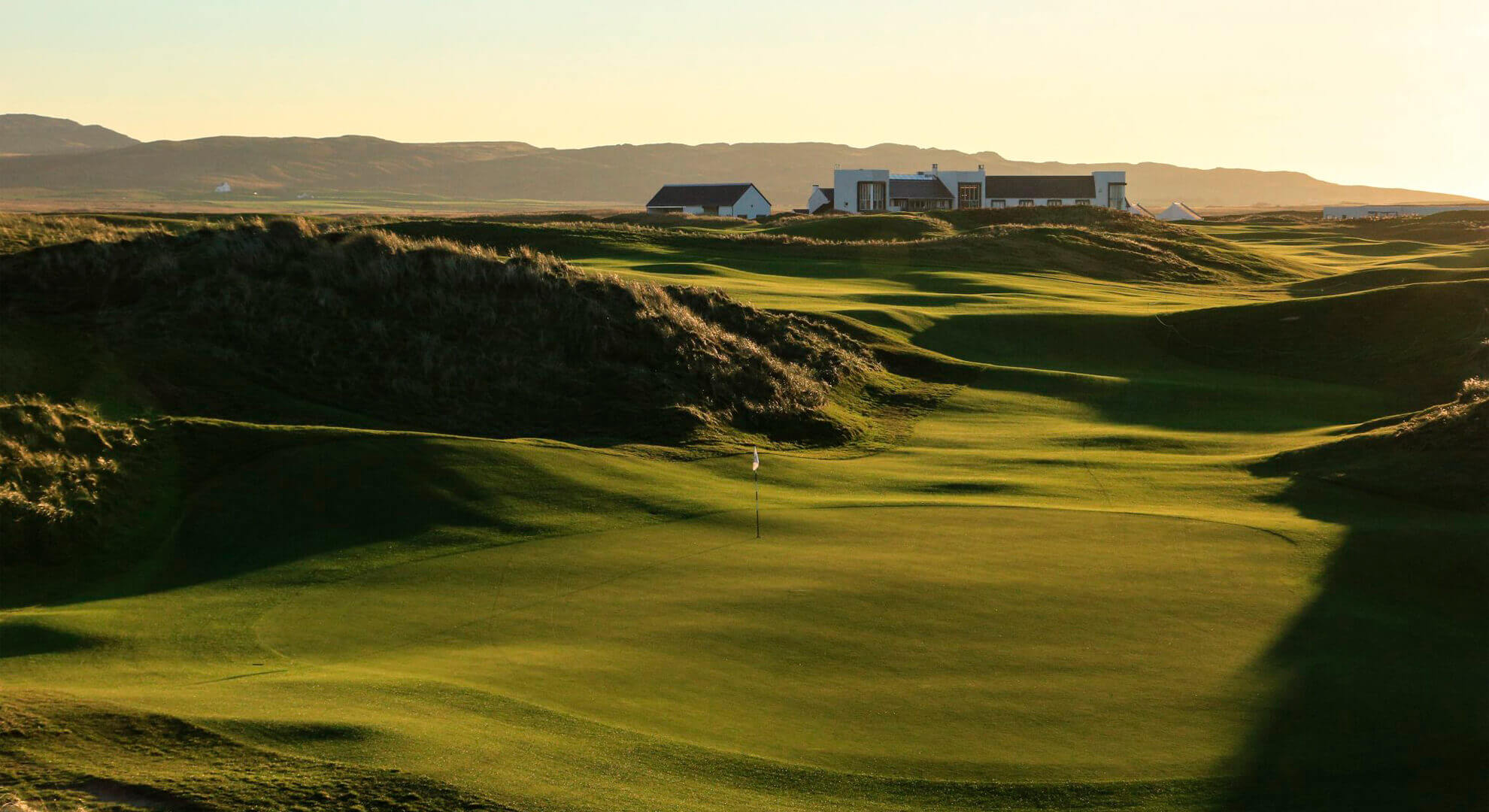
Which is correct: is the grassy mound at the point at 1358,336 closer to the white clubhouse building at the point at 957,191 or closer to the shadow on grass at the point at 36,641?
Result: the shadow on grass at the point at 36,641

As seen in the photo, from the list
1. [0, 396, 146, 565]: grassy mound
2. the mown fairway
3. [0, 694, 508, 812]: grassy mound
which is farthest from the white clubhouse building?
[0, 694, 508, 812]: grassy mound

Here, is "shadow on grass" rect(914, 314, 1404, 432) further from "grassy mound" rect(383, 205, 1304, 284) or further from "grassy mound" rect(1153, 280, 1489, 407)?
"grassy mound" rect(383, 205, 1304, 284)

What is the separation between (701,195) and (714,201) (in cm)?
193

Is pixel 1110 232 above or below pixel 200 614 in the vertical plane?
above

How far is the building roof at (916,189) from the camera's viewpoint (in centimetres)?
12662

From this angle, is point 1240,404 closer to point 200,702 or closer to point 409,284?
point 409,284

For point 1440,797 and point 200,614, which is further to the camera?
point 200,614

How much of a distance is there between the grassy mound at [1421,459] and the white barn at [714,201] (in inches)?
4056

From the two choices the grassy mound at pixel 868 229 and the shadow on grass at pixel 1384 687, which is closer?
the shadow on grass at pixel 1384 687

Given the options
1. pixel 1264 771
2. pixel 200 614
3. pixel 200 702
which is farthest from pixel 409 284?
pixel 1264 771

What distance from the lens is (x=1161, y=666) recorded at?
13102 mm

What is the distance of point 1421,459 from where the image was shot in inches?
905

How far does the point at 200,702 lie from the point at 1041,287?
48.5 m

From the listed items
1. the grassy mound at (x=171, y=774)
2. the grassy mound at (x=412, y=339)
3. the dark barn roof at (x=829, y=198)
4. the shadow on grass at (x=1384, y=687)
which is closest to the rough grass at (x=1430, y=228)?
the dark barn roof at (x=829, y=198)
